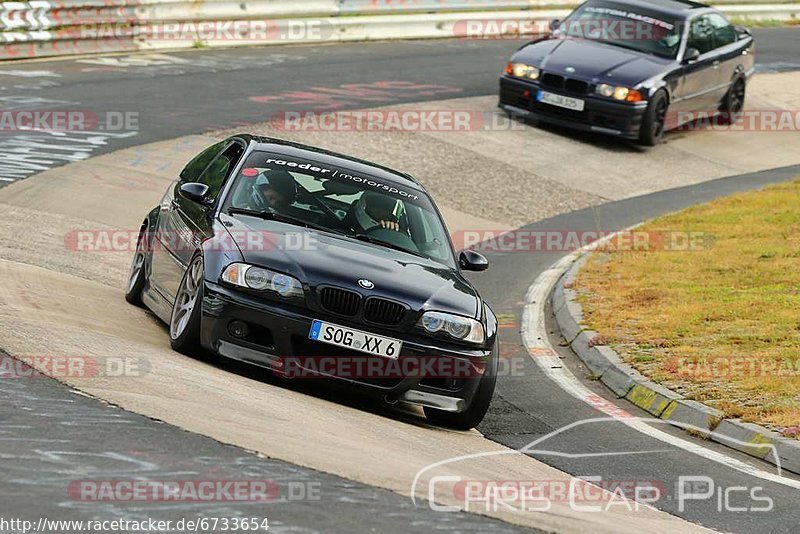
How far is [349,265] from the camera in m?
8.74

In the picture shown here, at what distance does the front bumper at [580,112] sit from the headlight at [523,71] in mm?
76

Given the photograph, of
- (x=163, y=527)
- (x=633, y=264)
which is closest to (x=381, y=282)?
(x=163, y=527)

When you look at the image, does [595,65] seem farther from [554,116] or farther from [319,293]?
[319,293]

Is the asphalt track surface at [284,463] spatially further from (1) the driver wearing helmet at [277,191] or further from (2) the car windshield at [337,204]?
(1) the driver wearing helmet at [277,191]

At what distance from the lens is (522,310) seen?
13.6 meters

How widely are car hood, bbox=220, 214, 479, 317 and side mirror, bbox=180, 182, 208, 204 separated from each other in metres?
0.37

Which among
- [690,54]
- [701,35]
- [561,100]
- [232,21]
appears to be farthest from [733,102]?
[232,21]

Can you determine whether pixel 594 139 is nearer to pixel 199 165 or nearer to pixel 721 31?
pixel 721 31

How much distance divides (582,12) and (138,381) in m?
16.1

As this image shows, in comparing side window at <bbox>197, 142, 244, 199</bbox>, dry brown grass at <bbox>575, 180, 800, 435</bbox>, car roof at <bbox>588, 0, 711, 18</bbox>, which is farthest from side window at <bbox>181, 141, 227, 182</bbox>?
car roof at <bbox>588, 0, 711, 18</bbox>

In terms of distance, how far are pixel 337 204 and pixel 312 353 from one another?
65.7 inches

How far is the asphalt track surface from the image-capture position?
19.4 feet

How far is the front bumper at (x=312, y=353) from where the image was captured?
27.6 feet

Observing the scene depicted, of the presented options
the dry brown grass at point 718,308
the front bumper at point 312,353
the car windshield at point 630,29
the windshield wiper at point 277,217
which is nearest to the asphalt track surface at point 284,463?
the dry brown grass at point 718,308
